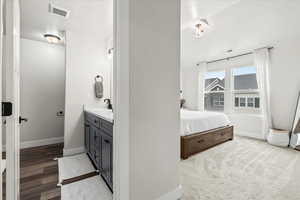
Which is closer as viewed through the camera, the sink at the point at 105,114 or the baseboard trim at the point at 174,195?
the baseboard trim at the point at 174,195

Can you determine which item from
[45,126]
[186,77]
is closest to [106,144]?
[45,126]

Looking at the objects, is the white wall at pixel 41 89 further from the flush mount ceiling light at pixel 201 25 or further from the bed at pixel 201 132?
the flush mount ceiling light at pixel 201 25

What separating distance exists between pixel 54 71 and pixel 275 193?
4628mm

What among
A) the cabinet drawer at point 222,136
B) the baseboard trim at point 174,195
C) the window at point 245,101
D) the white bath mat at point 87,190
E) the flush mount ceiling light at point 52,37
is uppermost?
the flush mount ceiling light at point 52,37

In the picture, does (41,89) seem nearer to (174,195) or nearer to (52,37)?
(52,37)

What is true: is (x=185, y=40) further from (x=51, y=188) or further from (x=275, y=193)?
(x=51, y=188)

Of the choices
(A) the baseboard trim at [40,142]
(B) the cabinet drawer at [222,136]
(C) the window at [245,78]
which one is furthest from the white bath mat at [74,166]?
(C) the window at [245,78]

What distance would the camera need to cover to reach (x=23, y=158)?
8.19ft

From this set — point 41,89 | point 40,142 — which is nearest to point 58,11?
point 41,89

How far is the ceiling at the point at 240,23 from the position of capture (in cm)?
211

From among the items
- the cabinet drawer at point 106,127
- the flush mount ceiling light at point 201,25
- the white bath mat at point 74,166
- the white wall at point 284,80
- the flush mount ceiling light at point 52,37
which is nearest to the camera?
the cabinet drawer at point 106,127

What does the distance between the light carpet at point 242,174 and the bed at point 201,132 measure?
6.1 inches

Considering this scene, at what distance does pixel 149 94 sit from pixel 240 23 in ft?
8.67

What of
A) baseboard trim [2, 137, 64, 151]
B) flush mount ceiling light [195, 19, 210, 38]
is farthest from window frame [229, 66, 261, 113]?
baseboard trim [2, 137, 64, 151]
